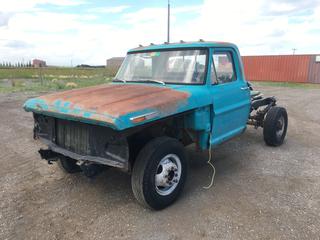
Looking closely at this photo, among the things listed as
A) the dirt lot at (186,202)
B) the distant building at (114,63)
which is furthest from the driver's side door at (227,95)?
the distant building at (114,63)

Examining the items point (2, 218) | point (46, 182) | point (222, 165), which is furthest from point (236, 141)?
point (2, 218)

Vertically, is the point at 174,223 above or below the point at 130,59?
below

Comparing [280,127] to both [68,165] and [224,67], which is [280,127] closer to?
[224,67]

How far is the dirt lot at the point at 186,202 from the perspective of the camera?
3293mm

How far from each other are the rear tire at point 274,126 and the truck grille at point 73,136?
3.84 metres

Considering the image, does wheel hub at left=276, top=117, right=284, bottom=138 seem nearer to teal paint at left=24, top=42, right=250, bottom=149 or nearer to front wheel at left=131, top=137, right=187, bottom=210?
teal paint at left=24, top=42, right=250, bottom=149

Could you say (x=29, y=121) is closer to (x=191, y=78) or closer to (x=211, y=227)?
(x=191, y=78)

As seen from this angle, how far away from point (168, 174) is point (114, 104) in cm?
112

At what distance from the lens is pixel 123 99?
3.57 meters

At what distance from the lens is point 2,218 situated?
354cm

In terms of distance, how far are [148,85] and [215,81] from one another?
1.00 m

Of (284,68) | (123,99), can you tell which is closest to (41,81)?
(123,99)

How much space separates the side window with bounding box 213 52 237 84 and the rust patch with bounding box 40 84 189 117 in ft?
3.30

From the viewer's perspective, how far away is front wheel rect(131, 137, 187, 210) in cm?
348
